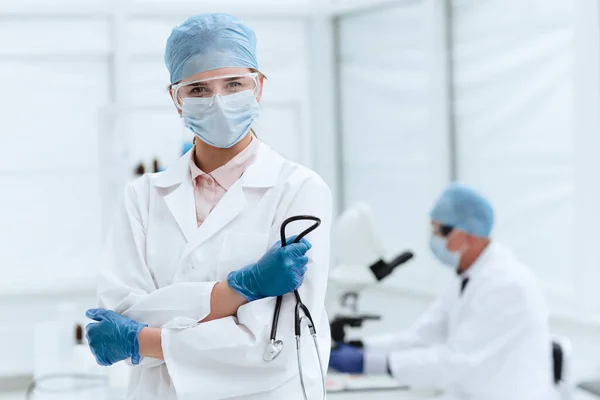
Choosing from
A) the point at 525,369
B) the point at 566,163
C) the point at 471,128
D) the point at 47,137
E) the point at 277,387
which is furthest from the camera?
the point at 47,137

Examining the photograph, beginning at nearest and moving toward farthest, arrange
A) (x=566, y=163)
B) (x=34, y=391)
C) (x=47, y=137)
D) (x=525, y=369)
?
(x=34, y=391) < (x=525, y=369) < (x=566, y=163) < (x=47, y=137)

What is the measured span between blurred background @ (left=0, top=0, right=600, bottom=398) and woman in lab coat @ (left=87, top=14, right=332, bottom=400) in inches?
86.9

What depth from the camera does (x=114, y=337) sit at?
130 centimetres

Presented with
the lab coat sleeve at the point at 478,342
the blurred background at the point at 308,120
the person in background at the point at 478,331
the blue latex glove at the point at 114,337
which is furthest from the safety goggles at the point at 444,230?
the blue latex glove at the point at 114,337

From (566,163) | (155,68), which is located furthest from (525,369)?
(155,68)

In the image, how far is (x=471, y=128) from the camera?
3914 millimetres

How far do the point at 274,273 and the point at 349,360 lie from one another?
5.00 feet

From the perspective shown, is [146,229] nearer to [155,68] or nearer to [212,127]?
[212,127]

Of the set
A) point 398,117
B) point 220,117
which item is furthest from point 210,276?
point 398,117

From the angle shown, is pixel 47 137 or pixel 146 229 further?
pixel 47 137

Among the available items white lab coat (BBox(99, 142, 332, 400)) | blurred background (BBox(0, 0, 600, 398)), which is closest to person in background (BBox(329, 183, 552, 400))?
blurred background (BBox(0, 0, 600, 398))

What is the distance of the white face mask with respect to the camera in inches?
55.1

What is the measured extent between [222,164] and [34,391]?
1.15 metres

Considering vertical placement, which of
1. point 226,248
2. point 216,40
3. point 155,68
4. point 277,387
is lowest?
point 277,387
